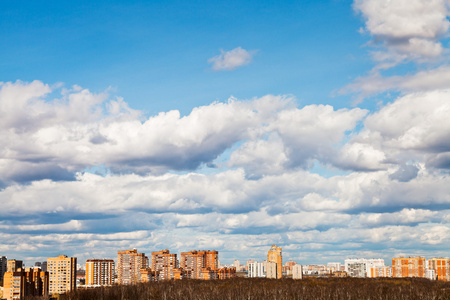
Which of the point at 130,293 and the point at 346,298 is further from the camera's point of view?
the point at 130,293

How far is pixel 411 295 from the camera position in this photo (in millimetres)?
145125

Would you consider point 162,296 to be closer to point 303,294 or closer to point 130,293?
point 130,293

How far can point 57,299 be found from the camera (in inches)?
5714

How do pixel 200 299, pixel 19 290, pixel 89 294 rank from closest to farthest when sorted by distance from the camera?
1. pixel 200 299
2. pixel 89 294
3. pixel 19 290

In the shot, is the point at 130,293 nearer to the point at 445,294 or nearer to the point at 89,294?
the point at 89,294

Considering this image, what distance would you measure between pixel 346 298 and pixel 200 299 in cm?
4212

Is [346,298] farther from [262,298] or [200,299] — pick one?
[200,299]

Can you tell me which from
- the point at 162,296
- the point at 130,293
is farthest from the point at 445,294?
the point at 130,293

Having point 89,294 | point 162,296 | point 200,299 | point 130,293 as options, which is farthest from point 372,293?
point 89,294

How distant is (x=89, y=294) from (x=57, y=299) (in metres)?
9.53

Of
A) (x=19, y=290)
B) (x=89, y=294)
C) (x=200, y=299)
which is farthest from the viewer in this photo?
(x=19, y=290)

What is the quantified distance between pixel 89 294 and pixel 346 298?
76.3 meters

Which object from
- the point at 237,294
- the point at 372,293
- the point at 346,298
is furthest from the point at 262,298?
the point at 372,293

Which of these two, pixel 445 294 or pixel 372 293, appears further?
pixel 372 293
